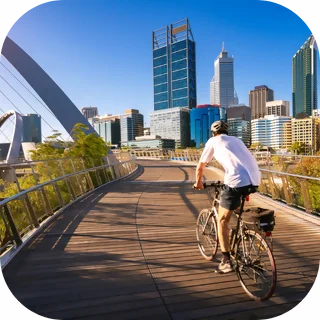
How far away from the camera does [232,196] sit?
2.87 m

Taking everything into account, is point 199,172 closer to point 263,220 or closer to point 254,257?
point 263,220

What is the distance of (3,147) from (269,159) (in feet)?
149

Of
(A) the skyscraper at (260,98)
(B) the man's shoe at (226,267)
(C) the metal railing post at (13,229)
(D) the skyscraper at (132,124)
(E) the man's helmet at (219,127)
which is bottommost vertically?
(B) the man's shoe at (226,267)

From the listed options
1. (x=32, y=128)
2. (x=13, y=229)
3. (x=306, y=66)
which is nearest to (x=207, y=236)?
(x=13, y=229)

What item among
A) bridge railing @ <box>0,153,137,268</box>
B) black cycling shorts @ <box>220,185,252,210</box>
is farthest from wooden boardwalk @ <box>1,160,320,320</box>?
black cycling shorts @ <box>220,185,252,210</box>

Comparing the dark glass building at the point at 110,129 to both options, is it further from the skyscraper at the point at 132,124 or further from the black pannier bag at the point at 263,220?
the black pannier bag at the point at 263,220

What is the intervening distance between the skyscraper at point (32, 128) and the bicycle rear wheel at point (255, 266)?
28354 millimetres

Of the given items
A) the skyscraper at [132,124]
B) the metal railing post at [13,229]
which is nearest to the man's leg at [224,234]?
the metal railing post at [13,229]

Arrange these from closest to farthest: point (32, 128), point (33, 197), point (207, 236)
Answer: point (207, 236)
point (33, 197)
point (32, 128)

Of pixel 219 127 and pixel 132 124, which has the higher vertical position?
pixel 132 124

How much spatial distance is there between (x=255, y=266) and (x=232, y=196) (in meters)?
0.67

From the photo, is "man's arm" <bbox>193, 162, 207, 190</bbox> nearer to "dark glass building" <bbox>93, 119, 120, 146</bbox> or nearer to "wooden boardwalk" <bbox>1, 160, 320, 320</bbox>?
"wooden boardwalk" <bbox>1, 160, 320, 320</bbox>

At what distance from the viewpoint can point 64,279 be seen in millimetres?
3039

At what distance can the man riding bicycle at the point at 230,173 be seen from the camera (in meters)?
2.82
